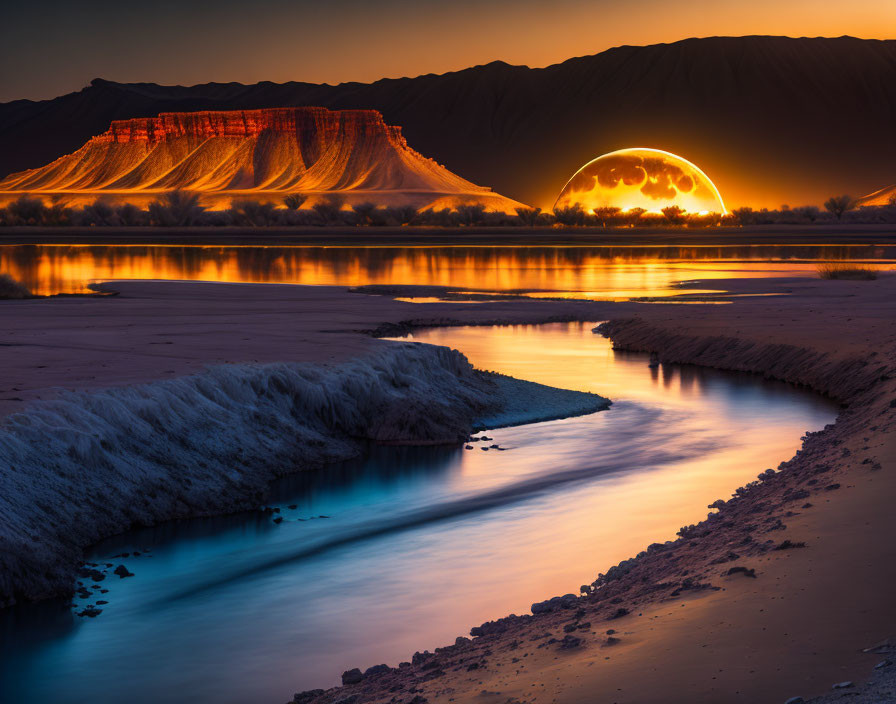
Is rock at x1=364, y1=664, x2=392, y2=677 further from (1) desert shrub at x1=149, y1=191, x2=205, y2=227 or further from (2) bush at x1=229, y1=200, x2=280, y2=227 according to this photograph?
(2) bush at x1=229, y1=200, x2=280, y2=227

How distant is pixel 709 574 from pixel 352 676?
2029 mm

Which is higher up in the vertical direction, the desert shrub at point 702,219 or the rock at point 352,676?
the desert shrub at point 702,219

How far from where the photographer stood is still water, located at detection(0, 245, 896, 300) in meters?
35.3

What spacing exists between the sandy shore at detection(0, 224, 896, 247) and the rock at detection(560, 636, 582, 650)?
5743 centimetres

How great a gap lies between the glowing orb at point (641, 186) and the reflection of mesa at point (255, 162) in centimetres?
2326

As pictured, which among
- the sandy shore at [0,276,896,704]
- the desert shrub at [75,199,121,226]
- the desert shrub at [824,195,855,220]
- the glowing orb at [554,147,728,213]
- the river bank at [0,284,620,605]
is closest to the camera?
the sandy shore at [0,276,896,704]

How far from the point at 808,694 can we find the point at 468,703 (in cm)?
140

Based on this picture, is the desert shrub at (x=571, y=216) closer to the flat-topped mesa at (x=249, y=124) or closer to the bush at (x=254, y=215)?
the bush at (x=254, y=215)

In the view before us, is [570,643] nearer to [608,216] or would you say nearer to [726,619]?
[726,619]

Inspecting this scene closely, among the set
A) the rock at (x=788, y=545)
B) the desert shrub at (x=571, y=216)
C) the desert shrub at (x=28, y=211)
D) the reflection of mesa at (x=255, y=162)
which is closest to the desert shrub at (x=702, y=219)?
the desert shrub at (x=571, y=216)

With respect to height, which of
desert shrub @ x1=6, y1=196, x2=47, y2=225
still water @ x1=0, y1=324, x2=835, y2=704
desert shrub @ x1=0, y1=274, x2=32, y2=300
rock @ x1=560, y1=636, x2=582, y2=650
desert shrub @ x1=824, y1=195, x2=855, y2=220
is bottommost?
still water @ x1=0, y1=324, x2=835, y2=704

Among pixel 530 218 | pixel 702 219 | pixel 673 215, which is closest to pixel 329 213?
pixel 530 218

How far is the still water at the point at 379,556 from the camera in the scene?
23.0 feet

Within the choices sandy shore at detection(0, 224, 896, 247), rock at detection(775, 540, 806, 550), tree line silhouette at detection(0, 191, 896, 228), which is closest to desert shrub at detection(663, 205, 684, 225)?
tree line silhouette at detection(0, 191, 896, 228)
